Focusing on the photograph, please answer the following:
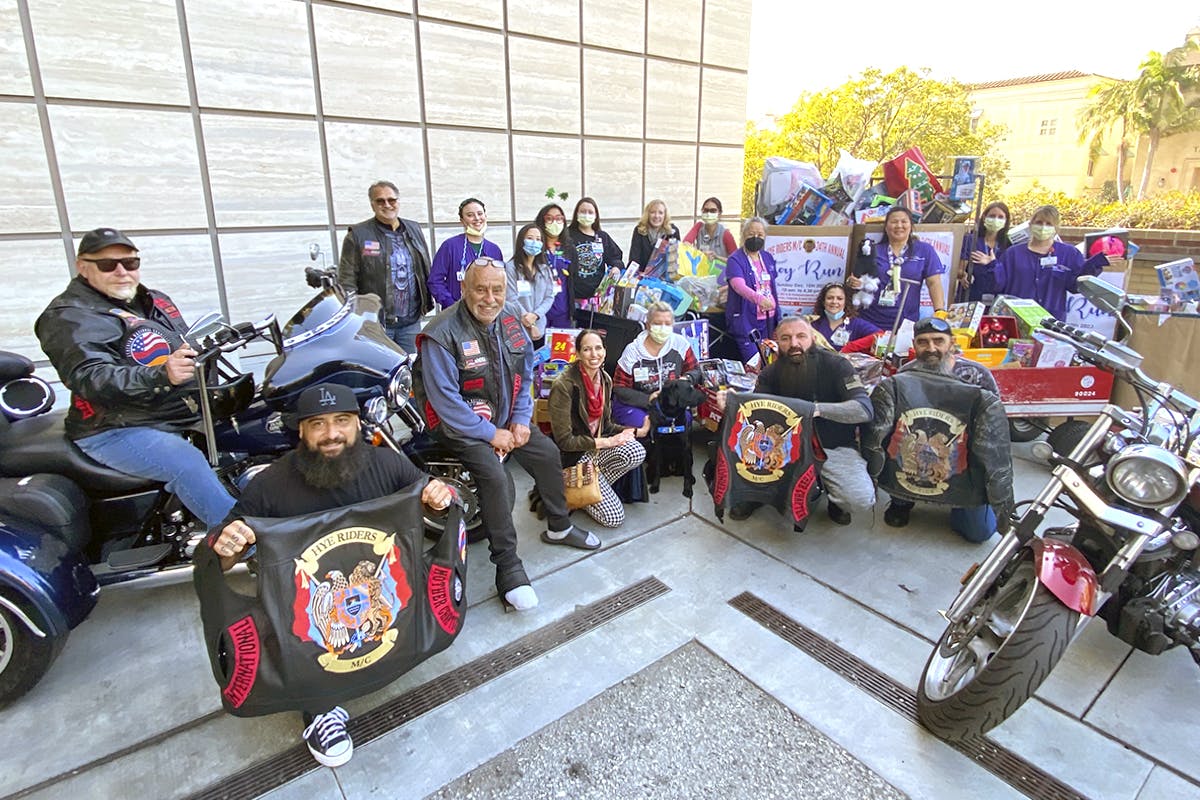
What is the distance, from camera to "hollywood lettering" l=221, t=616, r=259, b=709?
2.03 m

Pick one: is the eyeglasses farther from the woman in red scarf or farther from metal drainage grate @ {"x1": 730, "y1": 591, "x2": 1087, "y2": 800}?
metal drainage grate @ {"x1": 730, "y1": 591, "x2": 1087, "y2": 800}

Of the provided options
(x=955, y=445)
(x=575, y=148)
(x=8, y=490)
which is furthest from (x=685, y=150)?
(x=8, y=490)

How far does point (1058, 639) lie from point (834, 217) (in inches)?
195

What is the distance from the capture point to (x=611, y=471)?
3959 millimetres

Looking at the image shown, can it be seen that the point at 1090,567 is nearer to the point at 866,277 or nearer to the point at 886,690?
the point at 886,690

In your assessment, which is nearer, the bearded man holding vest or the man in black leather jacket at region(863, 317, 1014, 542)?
the bearded man holding vest

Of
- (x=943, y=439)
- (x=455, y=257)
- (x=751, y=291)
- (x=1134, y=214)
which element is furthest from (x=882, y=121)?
(x=943, y=439)

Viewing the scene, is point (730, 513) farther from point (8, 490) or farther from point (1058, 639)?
point (8, 490)

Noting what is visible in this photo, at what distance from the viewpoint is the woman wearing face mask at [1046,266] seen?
5078mm

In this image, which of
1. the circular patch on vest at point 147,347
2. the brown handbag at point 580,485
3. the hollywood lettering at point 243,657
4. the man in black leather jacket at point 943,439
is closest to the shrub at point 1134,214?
the man in black leather jacket at point 943,439

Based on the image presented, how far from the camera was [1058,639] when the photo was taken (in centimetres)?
204

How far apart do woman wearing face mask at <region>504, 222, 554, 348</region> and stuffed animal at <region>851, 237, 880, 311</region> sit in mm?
2562

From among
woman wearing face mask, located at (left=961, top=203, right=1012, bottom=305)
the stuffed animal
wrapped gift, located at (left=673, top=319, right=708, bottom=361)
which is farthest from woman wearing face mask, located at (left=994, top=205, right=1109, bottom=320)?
wrapped gift, located at (left=673, top=319, right=708, bottom=361)

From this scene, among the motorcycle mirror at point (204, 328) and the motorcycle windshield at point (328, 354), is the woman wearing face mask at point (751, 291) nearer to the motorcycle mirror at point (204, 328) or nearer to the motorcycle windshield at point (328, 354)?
the motorcycle windshield at point (328, 354)
